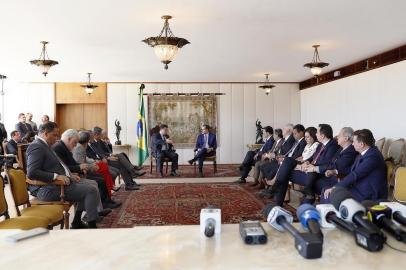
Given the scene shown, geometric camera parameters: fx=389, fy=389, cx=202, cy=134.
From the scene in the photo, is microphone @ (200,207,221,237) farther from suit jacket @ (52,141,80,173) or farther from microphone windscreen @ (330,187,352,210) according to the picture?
suit jacket @ (52,141,80,173)

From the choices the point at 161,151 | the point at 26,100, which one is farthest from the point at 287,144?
the point at 26,100

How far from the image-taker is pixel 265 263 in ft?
4.25

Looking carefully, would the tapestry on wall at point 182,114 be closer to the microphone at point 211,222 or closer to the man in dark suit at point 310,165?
the man in dark suit at point 310,165

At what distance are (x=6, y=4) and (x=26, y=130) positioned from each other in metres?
6.65

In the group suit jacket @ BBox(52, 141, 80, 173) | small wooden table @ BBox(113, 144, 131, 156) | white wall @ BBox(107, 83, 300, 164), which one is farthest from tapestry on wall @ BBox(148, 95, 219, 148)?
suit jacket @ BBox(52, 141, 80, 173)

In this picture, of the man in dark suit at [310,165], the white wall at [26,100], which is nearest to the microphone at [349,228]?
the man in dark suit at [310,165]

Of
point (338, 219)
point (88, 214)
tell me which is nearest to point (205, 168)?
point (88, 214)

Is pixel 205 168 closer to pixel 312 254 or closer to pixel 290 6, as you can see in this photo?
pixel 290 6

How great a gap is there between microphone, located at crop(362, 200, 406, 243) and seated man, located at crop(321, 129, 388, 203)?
98.6 inches

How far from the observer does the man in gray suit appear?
13.6 ft

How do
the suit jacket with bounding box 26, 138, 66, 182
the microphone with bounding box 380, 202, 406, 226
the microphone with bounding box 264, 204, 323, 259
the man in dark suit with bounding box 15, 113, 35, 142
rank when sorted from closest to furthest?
the microphone with bounding box 264, 204, 323, 259, the microphone with bounding box 380, 202, 406, 226, the suit jacket with bounding box 26, 138, 66, 182, the man in dark suit with bounding box 15, 113, 35, 142

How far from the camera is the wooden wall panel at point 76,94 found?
13.1 meters

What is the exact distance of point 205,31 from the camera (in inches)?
249

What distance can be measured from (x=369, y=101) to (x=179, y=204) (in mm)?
5370
